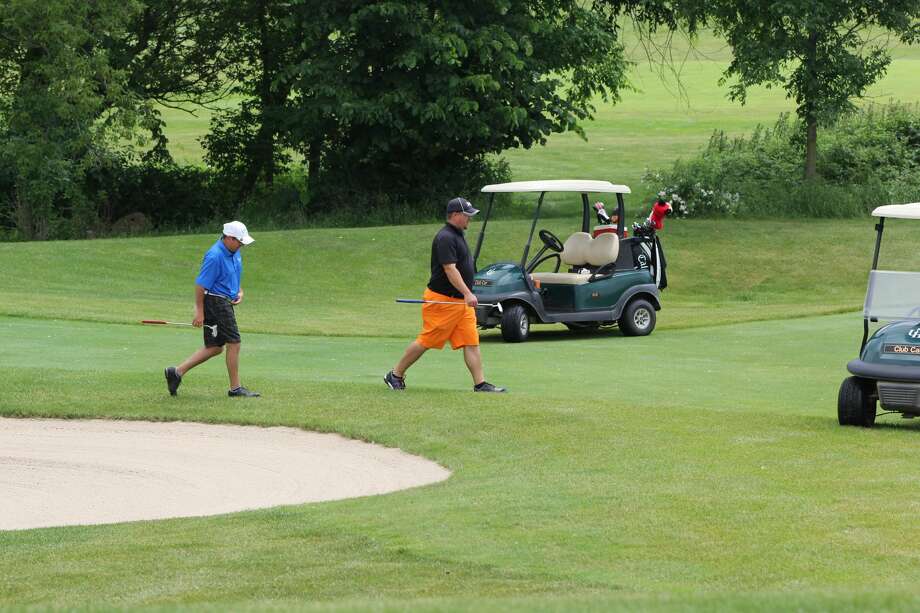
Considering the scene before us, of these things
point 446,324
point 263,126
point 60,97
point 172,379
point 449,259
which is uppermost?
point 60,97

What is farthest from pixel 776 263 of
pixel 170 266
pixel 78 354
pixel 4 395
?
pixel 4 395

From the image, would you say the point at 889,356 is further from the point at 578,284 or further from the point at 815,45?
the point at 815,45

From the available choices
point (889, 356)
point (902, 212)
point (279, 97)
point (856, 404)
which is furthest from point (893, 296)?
point (279, 97)

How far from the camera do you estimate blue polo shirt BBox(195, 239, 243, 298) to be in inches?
499

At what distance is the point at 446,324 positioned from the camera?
12.9 metres

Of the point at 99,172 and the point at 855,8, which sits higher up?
the point at 855,8

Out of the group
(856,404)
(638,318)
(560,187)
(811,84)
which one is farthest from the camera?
(811,84)

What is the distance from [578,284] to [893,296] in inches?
331

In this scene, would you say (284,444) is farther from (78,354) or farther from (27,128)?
(27,128)

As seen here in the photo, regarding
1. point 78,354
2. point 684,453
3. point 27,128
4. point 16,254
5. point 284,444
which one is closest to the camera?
point 684,453

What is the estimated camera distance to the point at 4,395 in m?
13.2

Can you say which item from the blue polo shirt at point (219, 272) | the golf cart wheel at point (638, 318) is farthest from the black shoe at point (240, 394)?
the golf cart wheel at point (638, 318)

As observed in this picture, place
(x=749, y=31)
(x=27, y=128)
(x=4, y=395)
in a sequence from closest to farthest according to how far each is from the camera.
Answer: (x=4, y=395) → (x=27, y=128) → (x=749, y=31)

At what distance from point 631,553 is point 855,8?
97.5 ft
